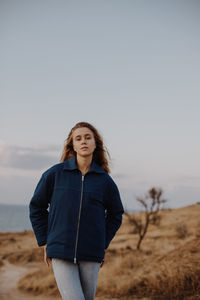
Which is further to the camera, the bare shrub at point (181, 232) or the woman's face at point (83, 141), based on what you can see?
the bare shrub at point (181, 232)

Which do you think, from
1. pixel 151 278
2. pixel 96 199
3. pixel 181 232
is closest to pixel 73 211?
pixel 96 199

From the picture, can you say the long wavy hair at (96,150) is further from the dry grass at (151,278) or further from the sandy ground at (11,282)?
the sandy ground at (11,282)

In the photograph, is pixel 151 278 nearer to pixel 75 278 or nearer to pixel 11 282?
pixel 75 278

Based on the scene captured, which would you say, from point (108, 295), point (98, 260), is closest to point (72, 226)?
point (98, 260)

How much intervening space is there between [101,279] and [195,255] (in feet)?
16.9

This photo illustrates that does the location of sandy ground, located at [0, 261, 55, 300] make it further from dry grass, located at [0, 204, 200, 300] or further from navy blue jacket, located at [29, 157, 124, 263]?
navy blue jacket, located at [29, 157, 124, 263]

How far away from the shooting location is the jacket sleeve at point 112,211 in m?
3.24

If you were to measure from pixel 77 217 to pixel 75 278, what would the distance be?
1.77 ft

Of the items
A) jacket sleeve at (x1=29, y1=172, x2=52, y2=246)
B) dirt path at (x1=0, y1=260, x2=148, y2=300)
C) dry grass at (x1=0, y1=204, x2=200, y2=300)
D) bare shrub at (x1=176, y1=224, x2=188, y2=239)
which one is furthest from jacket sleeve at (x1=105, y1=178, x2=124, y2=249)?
bare shrub at (x1=176, y1=224, x2=188, y2=239)

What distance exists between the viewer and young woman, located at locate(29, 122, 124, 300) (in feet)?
9.20

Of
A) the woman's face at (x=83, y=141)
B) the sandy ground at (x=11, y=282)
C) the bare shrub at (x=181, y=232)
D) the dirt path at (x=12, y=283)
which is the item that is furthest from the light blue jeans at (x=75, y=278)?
the bare shrub at (x=181, y=232)

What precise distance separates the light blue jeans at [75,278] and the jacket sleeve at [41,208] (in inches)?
11.7

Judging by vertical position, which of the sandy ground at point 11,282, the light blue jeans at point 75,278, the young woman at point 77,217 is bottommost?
the sandy ground at point 11,282

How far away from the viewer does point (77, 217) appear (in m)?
2.89
